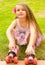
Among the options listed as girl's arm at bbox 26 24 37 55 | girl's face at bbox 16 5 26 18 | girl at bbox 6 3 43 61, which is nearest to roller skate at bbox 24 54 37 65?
girl's arm at bbox 26 24 37 55

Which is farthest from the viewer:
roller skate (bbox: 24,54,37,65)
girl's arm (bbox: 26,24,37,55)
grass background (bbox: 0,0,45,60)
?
grass background (bbox: 0,0,45,60)

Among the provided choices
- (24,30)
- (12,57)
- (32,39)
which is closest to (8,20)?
(24,30)

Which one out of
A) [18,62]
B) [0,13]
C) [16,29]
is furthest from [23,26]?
[0,13]

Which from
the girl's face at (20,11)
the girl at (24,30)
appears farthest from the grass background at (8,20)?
the girl's face at (20,11)

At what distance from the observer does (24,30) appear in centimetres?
316

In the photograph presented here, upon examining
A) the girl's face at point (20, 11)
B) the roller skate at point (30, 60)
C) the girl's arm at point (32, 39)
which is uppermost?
the girl's face at point (20, 11)

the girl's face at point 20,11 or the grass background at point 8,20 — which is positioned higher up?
the girl's face at point 20,11

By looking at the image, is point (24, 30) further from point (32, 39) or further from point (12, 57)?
point (12, 57)

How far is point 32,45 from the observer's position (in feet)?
9.53

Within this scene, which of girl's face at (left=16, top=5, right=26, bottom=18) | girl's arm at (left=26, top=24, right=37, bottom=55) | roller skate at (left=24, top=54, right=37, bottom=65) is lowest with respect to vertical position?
roller skate at (left=24, top=54, right=37, bottom=65)

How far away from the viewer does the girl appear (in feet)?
10.0

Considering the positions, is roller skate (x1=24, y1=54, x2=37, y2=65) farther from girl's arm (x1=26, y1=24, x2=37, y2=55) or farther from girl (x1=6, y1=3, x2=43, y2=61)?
girl (x1=6, y1=3, x2=43, y2=61)

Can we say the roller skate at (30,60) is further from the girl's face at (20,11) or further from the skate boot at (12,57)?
the girl's face at (20,11)

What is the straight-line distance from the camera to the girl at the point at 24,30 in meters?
3.05
